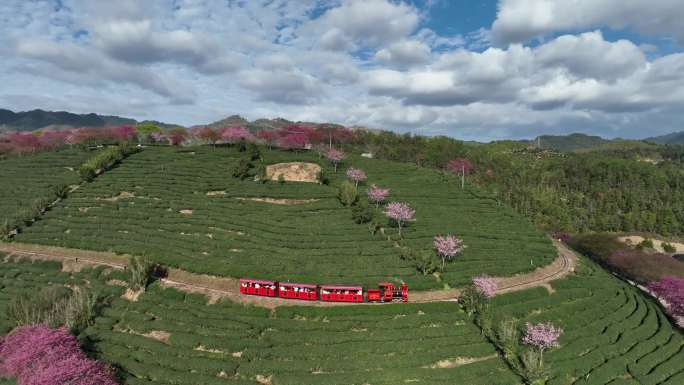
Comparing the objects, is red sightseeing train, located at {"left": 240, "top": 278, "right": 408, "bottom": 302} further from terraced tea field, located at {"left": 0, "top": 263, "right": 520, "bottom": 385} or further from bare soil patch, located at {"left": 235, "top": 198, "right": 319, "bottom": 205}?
bare soil patch, located at {"left": 235, "top": 198, "right": 319, "bottom": 205}

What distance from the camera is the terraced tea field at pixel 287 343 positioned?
26.9 meters

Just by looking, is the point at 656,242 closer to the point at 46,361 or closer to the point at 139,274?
the point at 139,274

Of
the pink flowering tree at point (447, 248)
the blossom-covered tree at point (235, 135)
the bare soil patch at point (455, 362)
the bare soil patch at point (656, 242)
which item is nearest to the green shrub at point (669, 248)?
the bare soil patch at point (656, 242)

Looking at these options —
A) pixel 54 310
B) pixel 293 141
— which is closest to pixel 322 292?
pixel 54 310

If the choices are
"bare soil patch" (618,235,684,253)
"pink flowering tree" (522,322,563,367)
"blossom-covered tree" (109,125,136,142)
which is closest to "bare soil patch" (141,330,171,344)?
"pink flowering tree" (522,322,563,367)

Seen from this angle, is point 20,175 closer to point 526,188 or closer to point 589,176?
point 526,188

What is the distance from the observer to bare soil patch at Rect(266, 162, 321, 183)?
2908 inches

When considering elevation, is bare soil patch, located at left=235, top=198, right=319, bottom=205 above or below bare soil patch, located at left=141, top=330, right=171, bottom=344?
above

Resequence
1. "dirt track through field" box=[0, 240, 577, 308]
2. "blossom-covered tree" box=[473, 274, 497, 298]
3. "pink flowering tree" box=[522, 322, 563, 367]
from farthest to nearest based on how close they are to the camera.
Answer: "dirt track through field" box=[0, 240, 577, 308] < "blossom-covered tree" box=[473, 274, 497, 298] < "pink flowering tree" box=[522, 322, 563, 367]

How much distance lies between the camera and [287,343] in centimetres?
3050

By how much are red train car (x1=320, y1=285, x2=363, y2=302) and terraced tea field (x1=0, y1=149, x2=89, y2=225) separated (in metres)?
50.7

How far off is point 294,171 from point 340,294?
42274 mm

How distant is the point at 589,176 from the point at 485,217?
360ft

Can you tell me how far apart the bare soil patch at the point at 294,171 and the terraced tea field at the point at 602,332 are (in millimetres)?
45590
